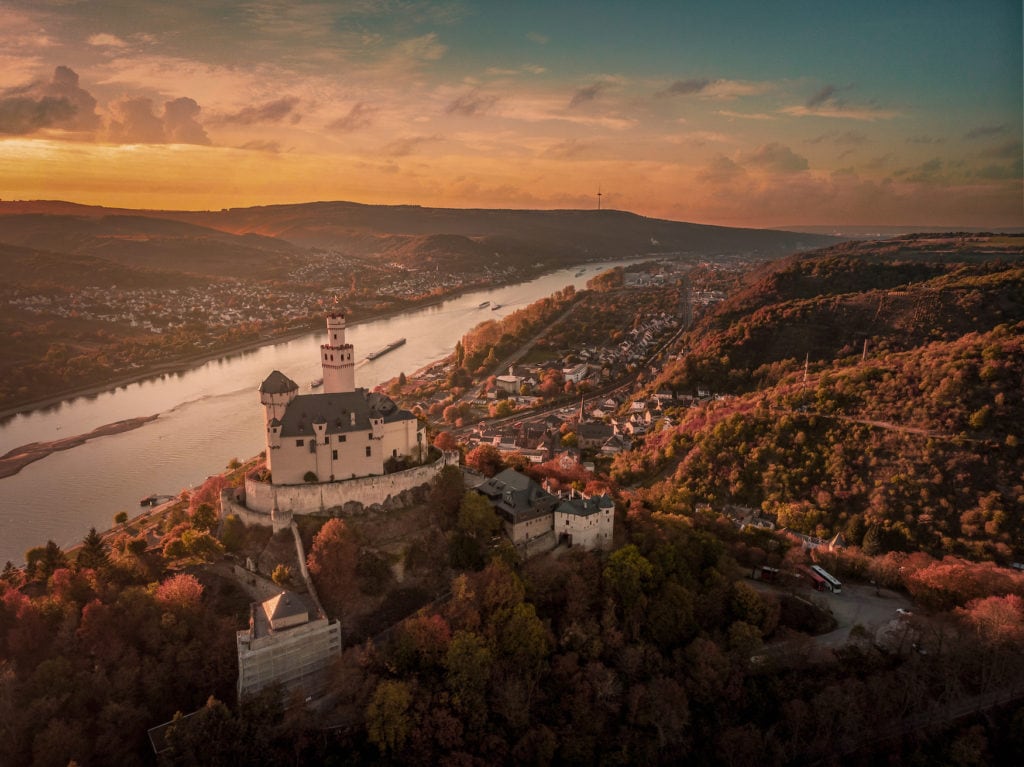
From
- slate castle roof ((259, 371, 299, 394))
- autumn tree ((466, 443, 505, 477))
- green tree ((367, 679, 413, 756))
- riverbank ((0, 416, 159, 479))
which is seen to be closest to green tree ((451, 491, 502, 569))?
autumn tree ((466, 443, 505, 477))

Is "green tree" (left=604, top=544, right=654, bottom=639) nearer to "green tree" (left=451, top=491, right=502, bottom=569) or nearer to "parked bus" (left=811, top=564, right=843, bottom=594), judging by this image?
"green tree" (left=451, top=491, right=502, bottom=569)

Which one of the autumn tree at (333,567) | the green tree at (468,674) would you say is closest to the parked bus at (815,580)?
the green tree at (468,674)

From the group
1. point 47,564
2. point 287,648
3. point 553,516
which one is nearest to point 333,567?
point 287,648

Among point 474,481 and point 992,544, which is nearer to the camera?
→ point 474,481

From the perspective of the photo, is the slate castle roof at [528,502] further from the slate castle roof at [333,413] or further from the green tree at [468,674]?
the green tree at [468,674]

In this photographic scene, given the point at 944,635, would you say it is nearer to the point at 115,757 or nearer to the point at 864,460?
the point at 864,460

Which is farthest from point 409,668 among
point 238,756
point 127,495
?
point 127,495
